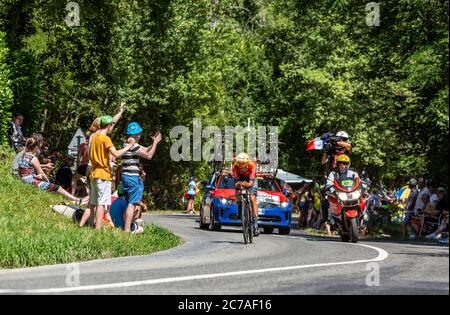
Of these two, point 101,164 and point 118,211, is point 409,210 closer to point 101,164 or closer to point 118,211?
point 118,211

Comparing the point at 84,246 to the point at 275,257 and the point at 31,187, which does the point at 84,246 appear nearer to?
the point at 275,257

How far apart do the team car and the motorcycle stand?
571 centimetres

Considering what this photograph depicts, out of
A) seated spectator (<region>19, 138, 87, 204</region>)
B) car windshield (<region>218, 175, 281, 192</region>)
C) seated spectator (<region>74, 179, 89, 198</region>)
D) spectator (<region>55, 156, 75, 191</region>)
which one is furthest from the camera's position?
car windshield (<region>218, 175, 281, 192</region>)

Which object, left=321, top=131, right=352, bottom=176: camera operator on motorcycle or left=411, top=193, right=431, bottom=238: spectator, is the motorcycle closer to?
left=321, top=131, right=352, bottom=176: camera operator on motorcycle

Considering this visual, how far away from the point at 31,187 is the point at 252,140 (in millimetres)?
42473

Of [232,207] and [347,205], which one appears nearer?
[347,205]

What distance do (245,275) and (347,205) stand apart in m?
8.61

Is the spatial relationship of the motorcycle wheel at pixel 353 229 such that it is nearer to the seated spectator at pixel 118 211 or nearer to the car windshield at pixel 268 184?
the seated spectator at pixel 118 211

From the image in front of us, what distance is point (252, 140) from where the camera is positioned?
60.9 m

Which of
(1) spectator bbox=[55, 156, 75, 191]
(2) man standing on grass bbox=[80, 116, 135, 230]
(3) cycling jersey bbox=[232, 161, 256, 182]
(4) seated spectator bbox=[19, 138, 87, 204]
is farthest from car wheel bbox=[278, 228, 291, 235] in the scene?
(2) man standing on grass bbox=[80, 116, 135, 230]

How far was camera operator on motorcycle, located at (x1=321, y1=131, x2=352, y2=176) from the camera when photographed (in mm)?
19109

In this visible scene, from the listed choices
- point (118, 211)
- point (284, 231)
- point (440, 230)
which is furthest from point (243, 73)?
Answer: point (118, 211)

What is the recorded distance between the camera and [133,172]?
51.6ft

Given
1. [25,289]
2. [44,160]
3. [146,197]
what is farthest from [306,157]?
[25,289]
